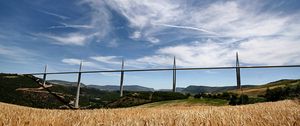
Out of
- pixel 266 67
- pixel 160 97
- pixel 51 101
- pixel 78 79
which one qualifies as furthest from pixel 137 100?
pixel 78 79

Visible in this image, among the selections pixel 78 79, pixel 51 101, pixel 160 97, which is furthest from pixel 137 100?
pixel 78 79

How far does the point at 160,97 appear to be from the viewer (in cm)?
4678

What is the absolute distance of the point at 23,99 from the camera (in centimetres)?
5016

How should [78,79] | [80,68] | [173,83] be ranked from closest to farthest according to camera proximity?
[173,83] < [78,79] < [80,68]

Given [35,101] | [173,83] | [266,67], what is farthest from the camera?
[173,83]

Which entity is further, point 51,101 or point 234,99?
point 51,101

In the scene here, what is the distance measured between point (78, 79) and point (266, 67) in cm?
5008

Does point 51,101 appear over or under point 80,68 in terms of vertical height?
under

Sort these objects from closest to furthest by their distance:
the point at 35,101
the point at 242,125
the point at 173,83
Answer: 1. the point at 242,125
2. the point at 35,101
3. the point at 173,83

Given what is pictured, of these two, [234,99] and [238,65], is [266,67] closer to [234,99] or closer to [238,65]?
[238,65]

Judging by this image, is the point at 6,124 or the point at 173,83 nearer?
the point at 6,124

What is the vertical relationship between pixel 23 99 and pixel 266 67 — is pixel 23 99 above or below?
below

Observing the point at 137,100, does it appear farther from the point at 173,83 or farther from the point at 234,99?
the point at 173,83

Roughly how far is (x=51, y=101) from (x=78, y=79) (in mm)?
31530
